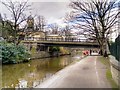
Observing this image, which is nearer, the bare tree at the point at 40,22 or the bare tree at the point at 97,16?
the bare tree at the point at 97,16

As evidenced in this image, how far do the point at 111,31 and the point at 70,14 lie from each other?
A: 21.7 feet

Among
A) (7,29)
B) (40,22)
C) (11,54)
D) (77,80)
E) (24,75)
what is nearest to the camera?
(77,80)

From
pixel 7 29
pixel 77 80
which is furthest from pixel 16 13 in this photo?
pixel 77 80

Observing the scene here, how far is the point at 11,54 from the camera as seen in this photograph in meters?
33.1

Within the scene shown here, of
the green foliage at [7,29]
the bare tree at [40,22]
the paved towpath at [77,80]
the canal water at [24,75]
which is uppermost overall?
the bare tree at [40,22]

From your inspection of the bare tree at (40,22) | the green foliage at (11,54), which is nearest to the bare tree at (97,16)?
the green foliage at (11,54)

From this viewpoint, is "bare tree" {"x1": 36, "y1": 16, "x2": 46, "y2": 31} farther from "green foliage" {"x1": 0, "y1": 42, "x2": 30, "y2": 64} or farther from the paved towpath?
the paved towpath

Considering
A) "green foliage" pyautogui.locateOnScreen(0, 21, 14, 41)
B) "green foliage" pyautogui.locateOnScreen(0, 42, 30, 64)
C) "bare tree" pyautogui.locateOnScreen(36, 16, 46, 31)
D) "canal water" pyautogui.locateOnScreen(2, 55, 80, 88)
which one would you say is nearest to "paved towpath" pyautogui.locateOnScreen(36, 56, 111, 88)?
"canal water" pyautogui.locateOnScreen(2, 55, 80, 88)

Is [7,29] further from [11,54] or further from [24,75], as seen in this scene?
A: [24,75]

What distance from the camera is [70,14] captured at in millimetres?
34938

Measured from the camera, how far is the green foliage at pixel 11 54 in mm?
31817

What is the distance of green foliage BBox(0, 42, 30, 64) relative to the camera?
104ft

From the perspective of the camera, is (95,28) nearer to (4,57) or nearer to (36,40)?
(4,57)

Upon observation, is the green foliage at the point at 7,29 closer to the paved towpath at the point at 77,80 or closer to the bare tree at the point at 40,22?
the bare tree at the point at 40,22
